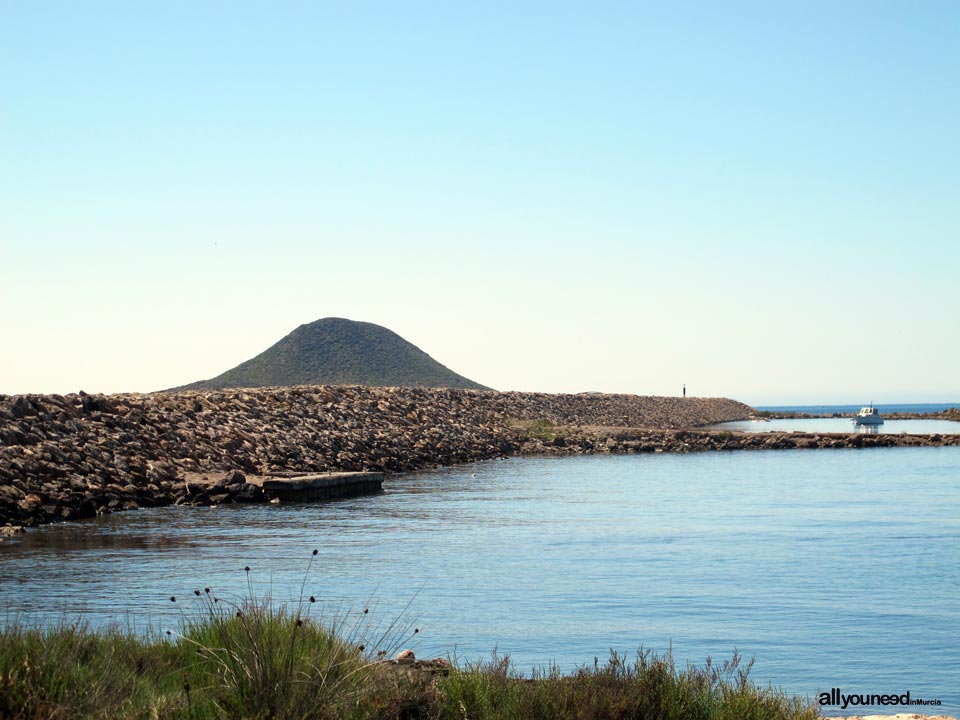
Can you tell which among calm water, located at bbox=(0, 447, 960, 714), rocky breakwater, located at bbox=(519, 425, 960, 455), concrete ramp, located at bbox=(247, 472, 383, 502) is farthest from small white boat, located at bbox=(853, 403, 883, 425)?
concrete ramp, located at bbox=(247, 472, 383, 502)

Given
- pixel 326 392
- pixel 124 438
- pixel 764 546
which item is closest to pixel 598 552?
pixel 764 546

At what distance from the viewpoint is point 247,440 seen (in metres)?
42.7

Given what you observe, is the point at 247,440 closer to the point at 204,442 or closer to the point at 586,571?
the point at 204,442

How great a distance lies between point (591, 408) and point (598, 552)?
7329 cm

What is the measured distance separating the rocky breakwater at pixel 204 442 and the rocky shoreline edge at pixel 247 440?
0.20 ft

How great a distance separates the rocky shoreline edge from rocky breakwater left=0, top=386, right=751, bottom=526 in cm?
6

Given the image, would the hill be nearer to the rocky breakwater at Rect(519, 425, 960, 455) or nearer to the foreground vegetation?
the rocky breakwater at Rect(519, 425, 960, 455)

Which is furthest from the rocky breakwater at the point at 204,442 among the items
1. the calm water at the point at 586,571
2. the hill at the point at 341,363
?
the hill at the point at 341,363

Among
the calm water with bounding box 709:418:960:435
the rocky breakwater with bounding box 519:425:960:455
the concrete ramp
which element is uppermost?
the calm water with bounding box 709:418:960:435

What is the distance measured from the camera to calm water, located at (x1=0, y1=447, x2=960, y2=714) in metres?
15.0

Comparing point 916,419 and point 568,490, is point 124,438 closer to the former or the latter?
point 568,490

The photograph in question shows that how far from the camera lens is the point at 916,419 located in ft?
490

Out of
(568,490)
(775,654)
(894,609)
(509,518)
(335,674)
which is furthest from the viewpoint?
(568,490)

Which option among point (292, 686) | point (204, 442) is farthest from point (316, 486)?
point (292, 686)
